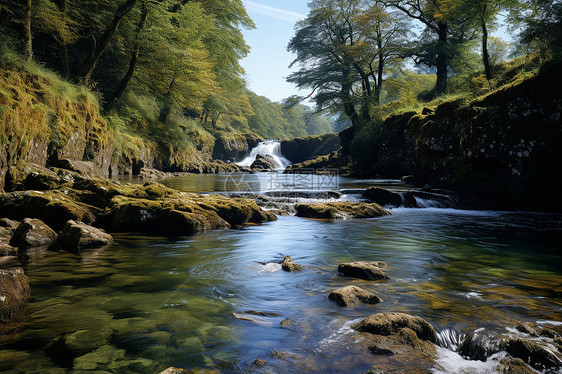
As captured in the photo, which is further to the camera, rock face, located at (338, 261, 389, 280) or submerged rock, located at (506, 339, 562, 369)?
rock face, located at (338, 261, 389, 280)

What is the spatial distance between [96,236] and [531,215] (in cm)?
1042

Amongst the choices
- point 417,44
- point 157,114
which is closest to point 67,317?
point 157,114

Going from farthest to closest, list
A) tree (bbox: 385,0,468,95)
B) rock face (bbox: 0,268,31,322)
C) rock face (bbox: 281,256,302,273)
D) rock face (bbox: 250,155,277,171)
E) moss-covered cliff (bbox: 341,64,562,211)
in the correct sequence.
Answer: rock face (bbox: 250,155,277,171), tree (bbox: 385,0,468,95), moss-covered cliff (bbox: 341,64,562,211), rock face (bbox: 281,256,302,273), rock face (bbox: 0,268,31,322)

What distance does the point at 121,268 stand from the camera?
425cm

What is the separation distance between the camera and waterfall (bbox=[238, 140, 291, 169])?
43.3 meters

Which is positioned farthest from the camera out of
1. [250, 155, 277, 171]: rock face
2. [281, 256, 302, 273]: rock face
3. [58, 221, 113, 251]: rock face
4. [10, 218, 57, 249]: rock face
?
[250, 155, 277, 171]: rock face

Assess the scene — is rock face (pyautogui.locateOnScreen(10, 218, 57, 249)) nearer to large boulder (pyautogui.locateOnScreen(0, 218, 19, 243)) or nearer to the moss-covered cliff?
large boulder (pyautogui.locateOnScreen(0, 218, 19, 243))

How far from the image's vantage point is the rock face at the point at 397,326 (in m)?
2.51

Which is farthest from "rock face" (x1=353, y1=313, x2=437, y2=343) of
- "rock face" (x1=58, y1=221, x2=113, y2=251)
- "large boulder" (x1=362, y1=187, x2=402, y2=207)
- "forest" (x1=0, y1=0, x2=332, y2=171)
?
"forest" (x1=0, y1=0, x2=332, y2=171)

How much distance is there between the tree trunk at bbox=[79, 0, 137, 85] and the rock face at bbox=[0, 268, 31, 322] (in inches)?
505

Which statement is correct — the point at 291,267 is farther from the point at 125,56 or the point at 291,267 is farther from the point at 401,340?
the point at 125,56

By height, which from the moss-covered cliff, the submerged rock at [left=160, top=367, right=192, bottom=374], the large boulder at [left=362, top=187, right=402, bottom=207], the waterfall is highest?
the waterfall

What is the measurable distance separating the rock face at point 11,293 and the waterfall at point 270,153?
127ft

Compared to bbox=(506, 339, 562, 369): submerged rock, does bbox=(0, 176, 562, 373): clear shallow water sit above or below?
below
